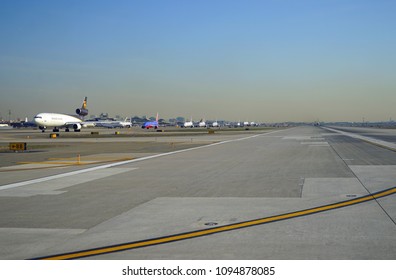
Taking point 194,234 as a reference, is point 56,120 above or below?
above

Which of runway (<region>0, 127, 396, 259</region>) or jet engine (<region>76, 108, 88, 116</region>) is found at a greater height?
jet engine (<region>76, 108, 88, 116</region>)

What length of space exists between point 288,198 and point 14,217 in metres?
7.55

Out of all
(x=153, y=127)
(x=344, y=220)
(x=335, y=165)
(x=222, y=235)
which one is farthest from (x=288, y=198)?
(x=153, y=127)

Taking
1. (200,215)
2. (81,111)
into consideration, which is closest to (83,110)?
(81,111)

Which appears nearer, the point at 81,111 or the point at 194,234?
the point at 194,234

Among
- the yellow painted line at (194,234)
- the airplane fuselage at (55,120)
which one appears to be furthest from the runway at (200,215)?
the airplane fuselage at (55,120)

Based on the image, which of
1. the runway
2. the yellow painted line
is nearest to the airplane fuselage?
the runway

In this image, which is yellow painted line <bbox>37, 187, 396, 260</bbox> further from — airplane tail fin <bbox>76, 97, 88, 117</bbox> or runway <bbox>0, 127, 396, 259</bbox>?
airplane tail fin <bbox>76, 97, 88, 117</bbox>

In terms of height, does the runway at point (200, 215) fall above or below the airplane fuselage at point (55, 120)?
below

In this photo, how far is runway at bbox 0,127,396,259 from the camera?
24.8 feet

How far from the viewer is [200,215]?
34.5 ft

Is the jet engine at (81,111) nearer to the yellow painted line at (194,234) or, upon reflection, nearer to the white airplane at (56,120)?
the white airplane at (56,120)

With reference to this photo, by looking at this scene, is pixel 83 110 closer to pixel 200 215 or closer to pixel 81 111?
pixel 81 111

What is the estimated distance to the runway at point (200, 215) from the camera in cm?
756
